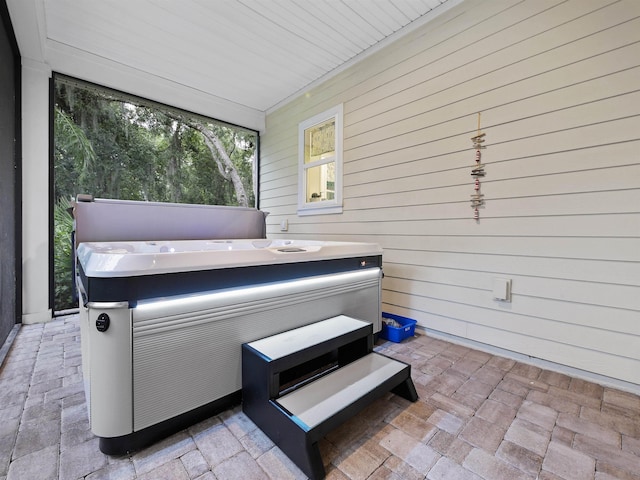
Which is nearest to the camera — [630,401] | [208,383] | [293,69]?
[208,383]

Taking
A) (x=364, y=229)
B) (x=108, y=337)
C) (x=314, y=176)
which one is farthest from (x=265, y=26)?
(x=108, y=337)

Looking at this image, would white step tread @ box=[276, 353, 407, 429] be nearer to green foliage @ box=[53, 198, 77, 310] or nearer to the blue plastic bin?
the blue plastic bin

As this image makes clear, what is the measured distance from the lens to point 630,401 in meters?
1.47

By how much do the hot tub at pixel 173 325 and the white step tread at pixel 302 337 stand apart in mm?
56

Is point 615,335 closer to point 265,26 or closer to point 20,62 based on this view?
point 265,26

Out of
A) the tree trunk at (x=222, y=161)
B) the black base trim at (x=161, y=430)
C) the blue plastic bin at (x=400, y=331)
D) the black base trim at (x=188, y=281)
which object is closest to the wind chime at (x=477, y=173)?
the blue plastic bin at (x=400, y=331)

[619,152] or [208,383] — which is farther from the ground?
[619,152]

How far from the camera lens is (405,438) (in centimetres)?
119

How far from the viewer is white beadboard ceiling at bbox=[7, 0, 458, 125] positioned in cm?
226

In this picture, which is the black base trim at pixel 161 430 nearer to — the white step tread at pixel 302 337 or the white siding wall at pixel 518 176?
the white step tread at pixel 302 337

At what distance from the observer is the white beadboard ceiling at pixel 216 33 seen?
7.41 feet

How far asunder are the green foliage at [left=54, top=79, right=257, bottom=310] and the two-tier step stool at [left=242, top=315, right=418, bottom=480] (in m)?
2.81

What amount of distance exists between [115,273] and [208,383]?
61 centimetres

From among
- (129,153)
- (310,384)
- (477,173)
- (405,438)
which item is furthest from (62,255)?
(477,173)
